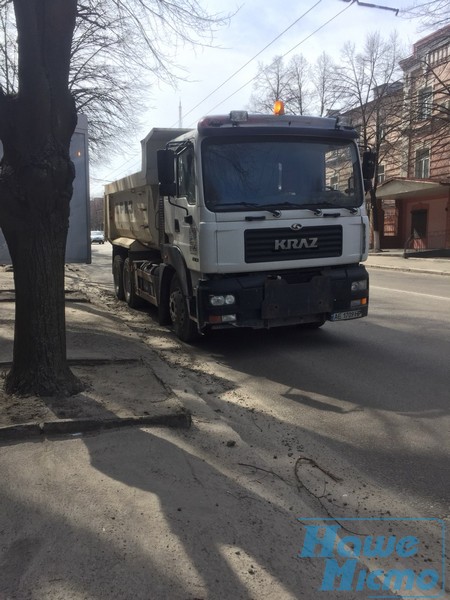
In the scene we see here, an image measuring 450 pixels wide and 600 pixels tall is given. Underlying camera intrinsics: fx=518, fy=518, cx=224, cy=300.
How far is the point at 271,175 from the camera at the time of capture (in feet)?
21.9

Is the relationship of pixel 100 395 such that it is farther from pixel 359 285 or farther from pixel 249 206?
pixel 359 285

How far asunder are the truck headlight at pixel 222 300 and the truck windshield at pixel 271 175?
3.52 ft

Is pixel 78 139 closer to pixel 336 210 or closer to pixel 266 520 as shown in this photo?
pixel 336 210

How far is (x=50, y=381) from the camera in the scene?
457cm

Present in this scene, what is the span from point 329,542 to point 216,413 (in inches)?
84.9

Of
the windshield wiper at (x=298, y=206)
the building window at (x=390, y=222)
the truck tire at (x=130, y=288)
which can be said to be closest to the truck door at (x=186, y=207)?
the windshield wiper at (x=298, y=206)

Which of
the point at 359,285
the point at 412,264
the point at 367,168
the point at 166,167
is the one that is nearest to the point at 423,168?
the point at 412,264

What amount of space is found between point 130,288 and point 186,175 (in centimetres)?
481

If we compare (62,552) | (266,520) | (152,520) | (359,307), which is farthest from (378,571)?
(359,307)

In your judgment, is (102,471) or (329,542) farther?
(102,471)

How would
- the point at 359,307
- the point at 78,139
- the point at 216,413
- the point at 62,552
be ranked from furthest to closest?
1. the point at 78,139
2. the point at 359,307
3. the point at 216,413
4. the point at 62,552

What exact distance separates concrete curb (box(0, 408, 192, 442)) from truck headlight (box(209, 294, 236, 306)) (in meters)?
2.39

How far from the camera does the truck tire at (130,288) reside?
11.2 m

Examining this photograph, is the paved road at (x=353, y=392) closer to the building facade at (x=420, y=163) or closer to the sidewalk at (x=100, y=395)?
the sidewalk at (x=100, y=395)
